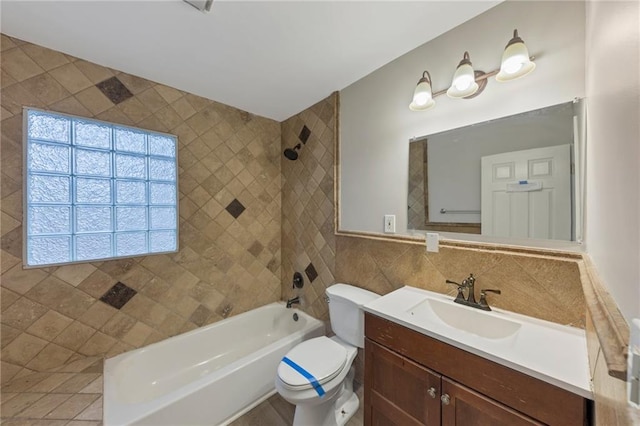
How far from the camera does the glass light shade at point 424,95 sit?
1.36 m

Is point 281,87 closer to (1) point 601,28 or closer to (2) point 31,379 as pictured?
(1) point 601,28

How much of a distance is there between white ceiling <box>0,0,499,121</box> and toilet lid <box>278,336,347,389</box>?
1.86m

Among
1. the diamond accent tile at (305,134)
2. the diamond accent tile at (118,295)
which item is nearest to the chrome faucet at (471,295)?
the diamond accent tile at (305,134)

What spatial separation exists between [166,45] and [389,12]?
1336 millimetres

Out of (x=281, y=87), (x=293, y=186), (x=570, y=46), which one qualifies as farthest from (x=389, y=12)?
(x=293, y=186)

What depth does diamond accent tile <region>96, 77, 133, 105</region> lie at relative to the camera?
5.42 ft

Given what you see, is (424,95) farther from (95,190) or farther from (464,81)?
(95,190)

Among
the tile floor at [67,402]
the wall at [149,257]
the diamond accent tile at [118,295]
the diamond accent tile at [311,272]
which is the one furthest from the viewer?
the diamond accent tile at [311,272]

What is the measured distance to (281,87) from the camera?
193 centimetres

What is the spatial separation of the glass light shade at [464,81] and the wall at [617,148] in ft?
1.45

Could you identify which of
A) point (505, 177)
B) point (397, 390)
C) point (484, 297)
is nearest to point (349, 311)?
point (397, 390)

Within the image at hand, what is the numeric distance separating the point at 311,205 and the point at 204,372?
5.50ft

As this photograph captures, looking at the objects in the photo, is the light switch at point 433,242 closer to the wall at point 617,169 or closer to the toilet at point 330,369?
the toilet at point 330,369

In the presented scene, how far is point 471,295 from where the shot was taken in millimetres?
1196
